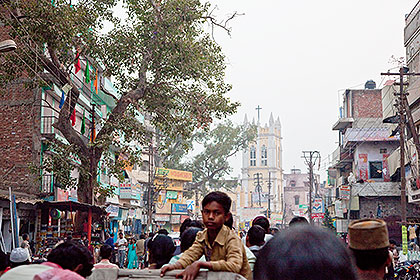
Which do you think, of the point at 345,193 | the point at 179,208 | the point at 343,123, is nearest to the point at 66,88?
the point at 345,193

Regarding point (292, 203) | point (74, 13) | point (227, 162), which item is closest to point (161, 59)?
point (74, 13)

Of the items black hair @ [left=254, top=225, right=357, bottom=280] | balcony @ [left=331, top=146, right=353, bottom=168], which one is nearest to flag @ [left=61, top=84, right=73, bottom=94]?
black hair @ [left=254, top=225, right=357, bottom=280]

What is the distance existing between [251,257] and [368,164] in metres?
34.8

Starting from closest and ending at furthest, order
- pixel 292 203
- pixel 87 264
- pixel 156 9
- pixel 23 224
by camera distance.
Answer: pixel 87 264, pixel 156 9, pixel 23 224, pixel 292 203

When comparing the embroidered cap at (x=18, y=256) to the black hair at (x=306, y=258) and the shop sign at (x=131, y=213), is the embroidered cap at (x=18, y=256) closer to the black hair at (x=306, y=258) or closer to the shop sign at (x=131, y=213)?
the black hair at (x=306, y=258)

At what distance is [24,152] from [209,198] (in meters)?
20.3

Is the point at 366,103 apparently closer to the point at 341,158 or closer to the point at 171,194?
the point at 341,158

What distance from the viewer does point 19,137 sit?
2259cm

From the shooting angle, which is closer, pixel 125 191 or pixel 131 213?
pixel 125 191

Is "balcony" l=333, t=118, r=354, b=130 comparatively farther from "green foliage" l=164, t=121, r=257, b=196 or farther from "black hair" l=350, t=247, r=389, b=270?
"black hair" l=350, t=247, r=389, b=270

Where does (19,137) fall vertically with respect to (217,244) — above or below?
above

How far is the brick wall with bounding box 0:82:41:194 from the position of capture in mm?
22141

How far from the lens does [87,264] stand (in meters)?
3.31

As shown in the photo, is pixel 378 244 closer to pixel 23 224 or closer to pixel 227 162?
pixel 23 224
